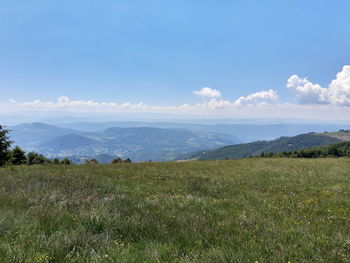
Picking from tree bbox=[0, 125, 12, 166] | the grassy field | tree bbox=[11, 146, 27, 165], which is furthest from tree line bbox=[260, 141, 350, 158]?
tree bbox=[0, 125, 12, 166]

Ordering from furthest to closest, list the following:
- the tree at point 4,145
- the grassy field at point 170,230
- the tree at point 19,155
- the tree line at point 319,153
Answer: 1. the tree line at point 319,153
2. the tree at point 19,155
3. the tree at point 4,145
4. the grassy field at point 170,230

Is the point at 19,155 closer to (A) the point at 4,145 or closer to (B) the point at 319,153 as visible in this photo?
(A) the point at 4,145

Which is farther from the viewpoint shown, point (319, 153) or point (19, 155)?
point (319, 153)

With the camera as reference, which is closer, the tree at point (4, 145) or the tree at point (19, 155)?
the tree at point (4, 145)

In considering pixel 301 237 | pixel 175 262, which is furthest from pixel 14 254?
pixel 301 237

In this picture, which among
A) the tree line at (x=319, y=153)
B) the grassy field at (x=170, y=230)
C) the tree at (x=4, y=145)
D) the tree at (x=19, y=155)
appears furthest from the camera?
the tree line at (x=319, y=153)

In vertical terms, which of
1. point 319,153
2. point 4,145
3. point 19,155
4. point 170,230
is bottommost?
point 319,153

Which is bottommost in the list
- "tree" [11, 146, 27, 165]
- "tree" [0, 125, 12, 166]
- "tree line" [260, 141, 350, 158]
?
"tree line" [260, 141, 350, 158]

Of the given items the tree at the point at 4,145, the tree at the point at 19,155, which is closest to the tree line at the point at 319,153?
the tree at the point at 19,155

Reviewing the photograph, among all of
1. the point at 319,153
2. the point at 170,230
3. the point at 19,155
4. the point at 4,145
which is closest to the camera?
the point at 170,230

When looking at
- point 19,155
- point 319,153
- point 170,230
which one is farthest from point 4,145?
point 319,153

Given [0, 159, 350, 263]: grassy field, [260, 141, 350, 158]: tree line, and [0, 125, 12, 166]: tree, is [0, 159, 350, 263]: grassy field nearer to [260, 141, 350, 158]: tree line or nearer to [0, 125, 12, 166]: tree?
[0, 125, 12, 166]: tree

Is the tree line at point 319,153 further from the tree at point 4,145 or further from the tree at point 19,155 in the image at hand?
the tree at point 4,145

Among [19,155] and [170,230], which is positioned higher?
[170,230]
